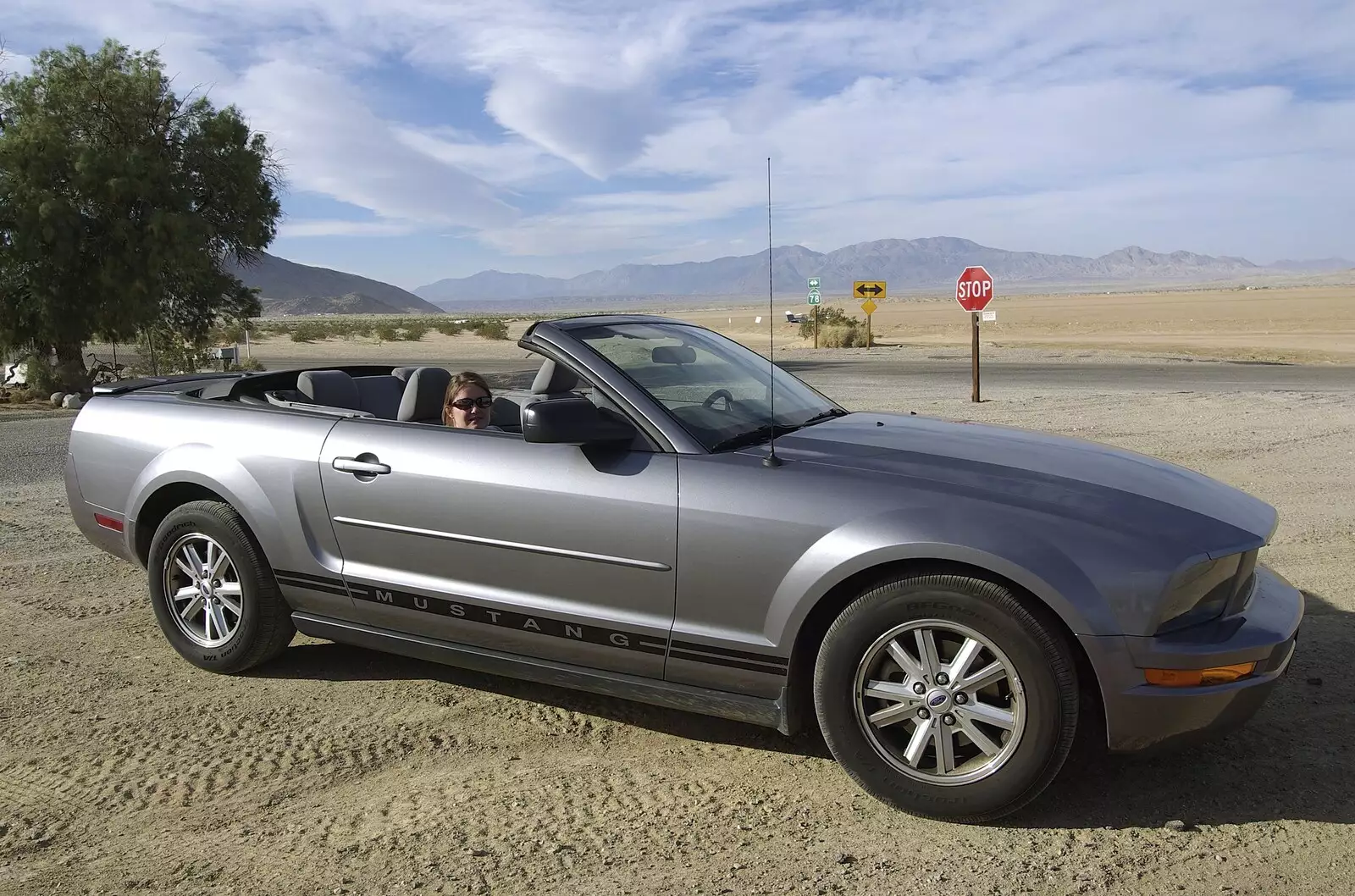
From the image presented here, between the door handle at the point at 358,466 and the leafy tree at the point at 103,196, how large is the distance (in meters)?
16.4

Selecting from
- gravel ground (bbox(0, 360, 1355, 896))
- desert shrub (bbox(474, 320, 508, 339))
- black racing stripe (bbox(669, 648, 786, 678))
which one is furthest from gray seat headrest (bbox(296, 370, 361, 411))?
desert shrub (bbox(474, 320, 508, 339))

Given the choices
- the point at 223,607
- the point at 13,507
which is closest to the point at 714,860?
the point at 223,607

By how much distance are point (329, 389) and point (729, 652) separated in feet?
8.72

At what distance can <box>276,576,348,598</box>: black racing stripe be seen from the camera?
4.20 meters

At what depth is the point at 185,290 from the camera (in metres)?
19.7

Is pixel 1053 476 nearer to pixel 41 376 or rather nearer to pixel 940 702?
pixel 940 702

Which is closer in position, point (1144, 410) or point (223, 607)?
point (223, 607)

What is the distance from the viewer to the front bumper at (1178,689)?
9.78 feet

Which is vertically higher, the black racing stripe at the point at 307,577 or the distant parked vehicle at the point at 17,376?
the distant parked vehicle at the point at 17,376

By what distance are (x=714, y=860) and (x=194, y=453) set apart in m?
2.99

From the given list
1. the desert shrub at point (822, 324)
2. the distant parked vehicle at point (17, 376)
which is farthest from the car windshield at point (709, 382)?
the desert shrub at point (822, 324)

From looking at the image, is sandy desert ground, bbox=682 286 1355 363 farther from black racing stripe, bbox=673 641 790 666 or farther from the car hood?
black racing stripe, bbox=673 641 790 666

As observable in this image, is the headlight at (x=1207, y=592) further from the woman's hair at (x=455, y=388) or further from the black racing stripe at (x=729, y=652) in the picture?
the woman's hair at (x=455, y=388)

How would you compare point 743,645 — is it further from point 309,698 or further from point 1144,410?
point 1144,410
